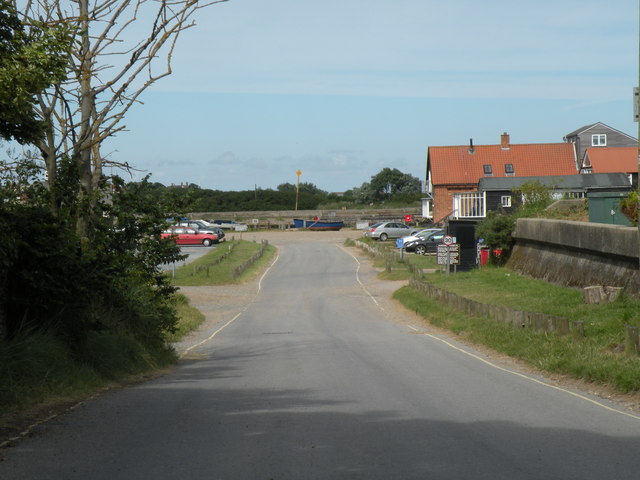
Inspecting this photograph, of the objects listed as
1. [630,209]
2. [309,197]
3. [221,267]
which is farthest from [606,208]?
[309,197]

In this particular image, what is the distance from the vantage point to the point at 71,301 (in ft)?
39.7

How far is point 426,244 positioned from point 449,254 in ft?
63.3

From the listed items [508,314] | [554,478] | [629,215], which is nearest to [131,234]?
[508,314]

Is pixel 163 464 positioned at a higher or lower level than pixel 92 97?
lower

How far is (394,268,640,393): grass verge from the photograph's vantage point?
13015 mm

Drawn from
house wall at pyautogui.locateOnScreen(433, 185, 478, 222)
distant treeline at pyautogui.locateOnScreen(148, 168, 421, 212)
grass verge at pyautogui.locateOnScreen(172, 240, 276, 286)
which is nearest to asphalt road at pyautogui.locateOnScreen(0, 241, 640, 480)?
grass verge at pyautogui.locateOnScreen(172, 240, 276, 286)

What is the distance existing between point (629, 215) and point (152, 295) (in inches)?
565

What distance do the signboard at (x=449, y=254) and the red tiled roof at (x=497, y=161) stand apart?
4022 centimetres

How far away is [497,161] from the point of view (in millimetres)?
81312

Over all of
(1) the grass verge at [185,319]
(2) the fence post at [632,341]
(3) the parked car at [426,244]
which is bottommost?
(1) the grass verge at [185,319]

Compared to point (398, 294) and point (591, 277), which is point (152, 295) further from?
point (398, 294)

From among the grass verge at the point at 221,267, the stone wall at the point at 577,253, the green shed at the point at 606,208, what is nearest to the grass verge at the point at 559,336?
the stone wall at the point at 577,253

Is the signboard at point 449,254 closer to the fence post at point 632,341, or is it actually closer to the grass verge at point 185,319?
the grass verge at point 185,319

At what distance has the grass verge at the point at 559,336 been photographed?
13015 millimetres
